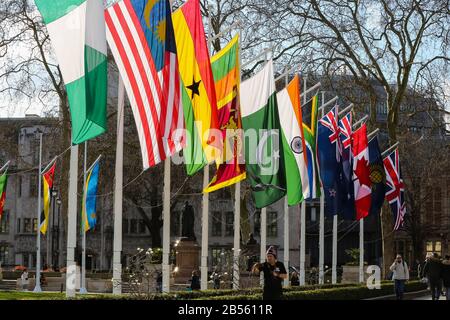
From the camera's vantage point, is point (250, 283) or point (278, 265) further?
point (250, 283)

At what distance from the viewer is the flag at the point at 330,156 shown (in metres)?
33.8

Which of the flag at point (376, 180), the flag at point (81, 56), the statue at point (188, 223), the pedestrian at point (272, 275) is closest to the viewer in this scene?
the pedestrian at point (272, 275)

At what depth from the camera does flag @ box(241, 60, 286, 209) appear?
27203mm

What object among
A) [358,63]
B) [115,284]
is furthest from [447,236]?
[115,284]

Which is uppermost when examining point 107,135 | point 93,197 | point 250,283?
point 107,135

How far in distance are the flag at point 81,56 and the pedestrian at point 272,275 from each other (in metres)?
4.23

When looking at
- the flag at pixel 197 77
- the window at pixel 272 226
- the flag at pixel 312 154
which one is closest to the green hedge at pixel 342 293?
the flag at pixel 312 154

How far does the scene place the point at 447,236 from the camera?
9112 centimetres

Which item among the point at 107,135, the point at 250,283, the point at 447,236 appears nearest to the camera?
the point at 250,283

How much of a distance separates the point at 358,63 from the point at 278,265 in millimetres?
30704

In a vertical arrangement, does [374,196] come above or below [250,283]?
above

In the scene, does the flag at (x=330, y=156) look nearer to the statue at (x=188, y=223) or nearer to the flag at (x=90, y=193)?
the flag at (x=90, y=193)
